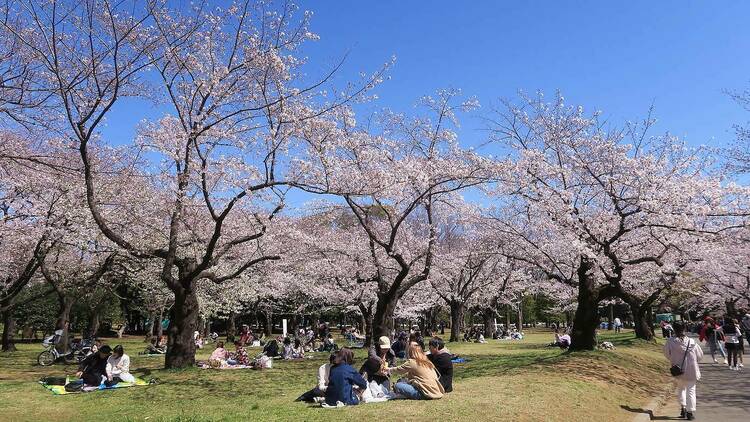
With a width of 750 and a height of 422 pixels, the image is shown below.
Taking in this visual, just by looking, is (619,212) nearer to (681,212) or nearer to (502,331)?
(681,212)

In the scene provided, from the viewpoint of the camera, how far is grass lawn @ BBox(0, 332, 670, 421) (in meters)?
7.46

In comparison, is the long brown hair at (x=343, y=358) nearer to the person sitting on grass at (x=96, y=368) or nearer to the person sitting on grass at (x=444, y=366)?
the person sitting on grass at (x=444, y=366)

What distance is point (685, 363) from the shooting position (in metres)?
8.69

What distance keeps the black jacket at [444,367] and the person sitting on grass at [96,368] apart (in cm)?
696

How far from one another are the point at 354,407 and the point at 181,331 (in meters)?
8.36

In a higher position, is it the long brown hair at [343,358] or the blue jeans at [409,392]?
the long brown hair at [343,358]

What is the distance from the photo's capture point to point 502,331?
128ft

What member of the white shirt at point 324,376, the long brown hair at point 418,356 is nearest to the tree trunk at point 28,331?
the white shirt at point 324,376

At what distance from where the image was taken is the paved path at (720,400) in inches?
339

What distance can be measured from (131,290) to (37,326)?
7.45 m

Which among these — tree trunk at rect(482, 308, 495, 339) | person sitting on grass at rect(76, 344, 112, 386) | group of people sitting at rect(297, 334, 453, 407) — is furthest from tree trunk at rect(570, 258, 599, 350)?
tree trunk at rect(482, 308, 495, 339)

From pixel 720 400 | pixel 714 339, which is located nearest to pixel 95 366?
pixel 720 400

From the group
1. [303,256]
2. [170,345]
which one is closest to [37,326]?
[303,256]

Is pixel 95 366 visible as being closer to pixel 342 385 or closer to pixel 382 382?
pixel 342 385
